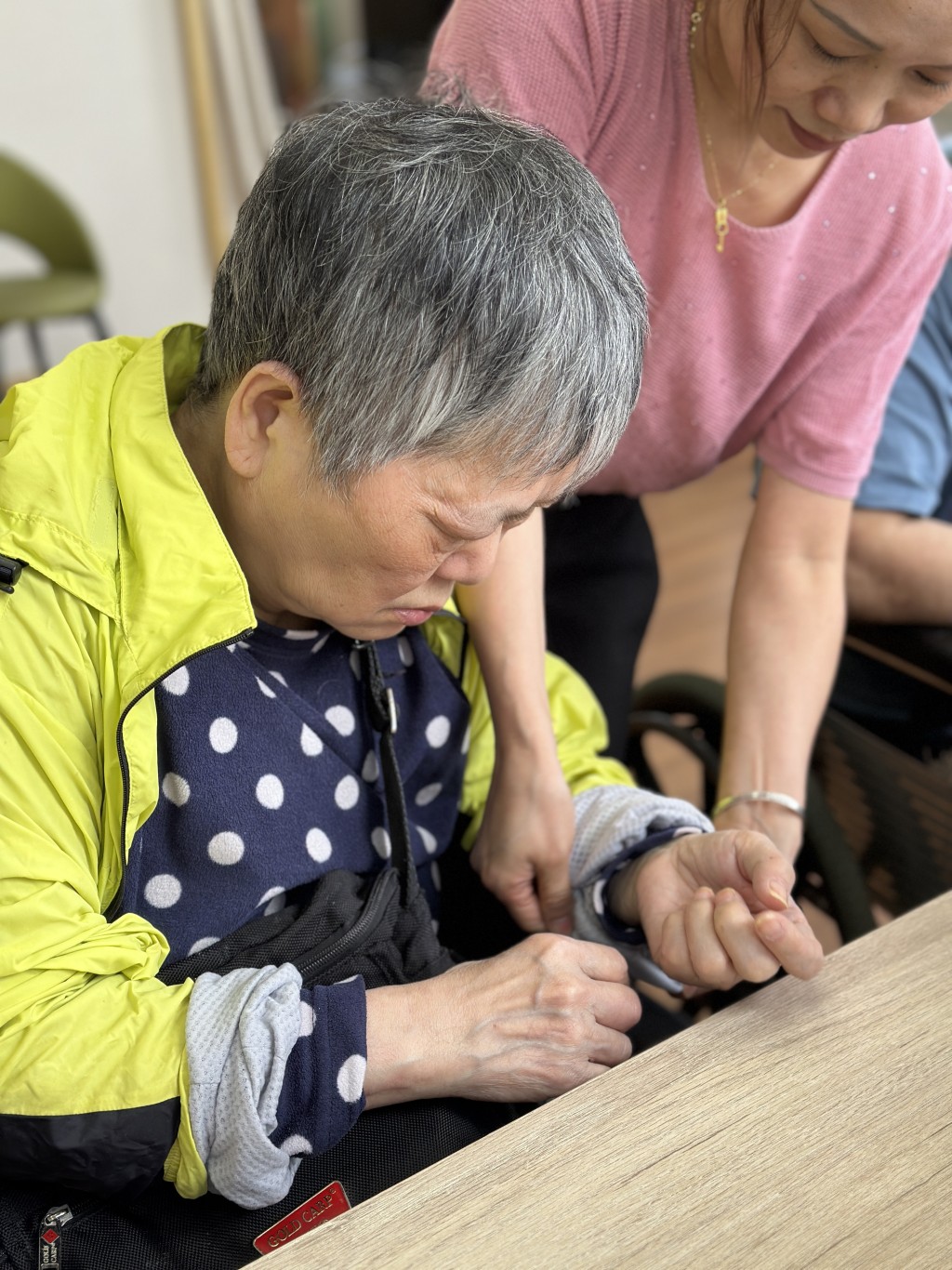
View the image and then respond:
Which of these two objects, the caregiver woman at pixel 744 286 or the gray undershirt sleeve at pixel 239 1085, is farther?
the caregiver woman at pixel 744 286

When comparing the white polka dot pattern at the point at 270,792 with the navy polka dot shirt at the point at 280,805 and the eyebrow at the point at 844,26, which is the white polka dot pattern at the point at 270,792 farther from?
the eyebrow at the point at 844,26

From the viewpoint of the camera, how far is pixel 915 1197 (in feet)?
2.06

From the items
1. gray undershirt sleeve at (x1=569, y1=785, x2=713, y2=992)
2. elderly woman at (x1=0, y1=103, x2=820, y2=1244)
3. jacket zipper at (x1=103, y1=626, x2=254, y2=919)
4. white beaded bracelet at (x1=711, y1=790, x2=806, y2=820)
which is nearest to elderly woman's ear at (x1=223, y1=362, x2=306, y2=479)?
elderly woman at (x1=0, y1=103, x2=820, y2=1244)

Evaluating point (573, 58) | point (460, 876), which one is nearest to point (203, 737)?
point (460, 876)

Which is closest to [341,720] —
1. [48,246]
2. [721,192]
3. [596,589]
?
[596,589]

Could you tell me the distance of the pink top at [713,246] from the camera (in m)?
1.03

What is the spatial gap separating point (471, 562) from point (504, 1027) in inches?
13.0

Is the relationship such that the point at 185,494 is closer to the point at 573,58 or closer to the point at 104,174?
the point at 573,58

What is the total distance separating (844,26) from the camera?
858 mm

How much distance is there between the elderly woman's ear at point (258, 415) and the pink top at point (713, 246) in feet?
1.22

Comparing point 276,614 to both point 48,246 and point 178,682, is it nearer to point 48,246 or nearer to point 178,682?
point 178,682

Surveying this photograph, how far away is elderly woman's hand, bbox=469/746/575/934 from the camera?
3.35 ft

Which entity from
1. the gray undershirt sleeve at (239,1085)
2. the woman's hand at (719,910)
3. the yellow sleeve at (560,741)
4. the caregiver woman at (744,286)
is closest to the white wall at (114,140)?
the caregiver woman at (744,286)

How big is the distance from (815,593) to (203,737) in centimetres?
68
